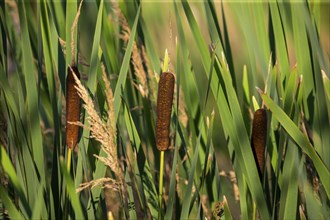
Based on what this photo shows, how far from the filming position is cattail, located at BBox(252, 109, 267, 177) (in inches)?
49.3

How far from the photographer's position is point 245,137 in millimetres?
1280

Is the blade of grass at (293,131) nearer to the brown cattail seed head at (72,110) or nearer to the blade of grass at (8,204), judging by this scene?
the brown cattail seed head at (72,110)

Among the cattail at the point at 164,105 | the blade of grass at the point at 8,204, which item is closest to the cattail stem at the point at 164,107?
the cattail at the point at 164,105

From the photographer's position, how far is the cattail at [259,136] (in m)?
1.25

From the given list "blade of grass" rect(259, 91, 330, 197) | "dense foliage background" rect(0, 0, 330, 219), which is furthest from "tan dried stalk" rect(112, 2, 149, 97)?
"blade of grass" rect(259, 91, 330, 197)

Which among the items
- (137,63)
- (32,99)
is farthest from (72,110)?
(137,63)

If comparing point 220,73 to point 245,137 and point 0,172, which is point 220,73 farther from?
point 0,172

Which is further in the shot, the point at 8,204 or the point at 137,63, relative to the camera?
the point at 137,63

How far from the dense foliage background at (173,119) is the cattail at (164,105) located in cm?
3

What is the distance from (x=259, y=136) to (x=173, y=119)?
1.05 feet

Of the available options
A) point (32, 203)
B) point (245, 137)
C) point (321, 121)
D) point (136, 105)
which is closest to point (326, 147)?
point (321, 121)

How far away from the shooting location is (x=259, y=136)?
1274 millimetres

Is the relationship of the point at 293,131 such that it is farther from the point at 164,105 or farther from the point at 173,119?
the point at 173,119

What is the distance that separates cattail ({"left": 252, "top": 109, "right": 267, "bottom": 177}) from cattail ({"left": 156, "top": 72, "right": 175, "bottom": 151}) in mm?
163
